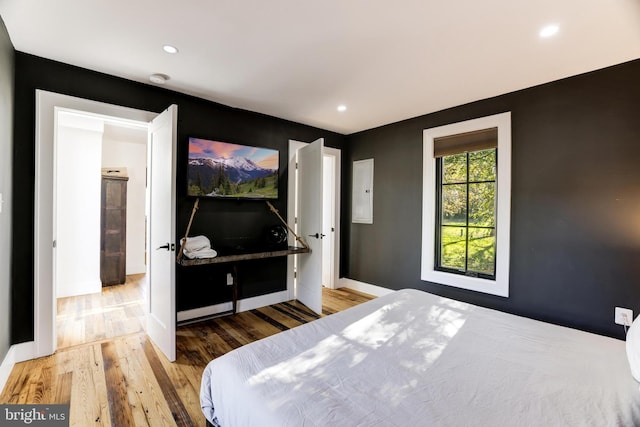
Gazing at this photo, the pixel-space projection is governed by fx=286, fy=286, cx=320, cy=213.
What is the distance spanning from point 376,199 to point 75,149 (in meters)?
4.34

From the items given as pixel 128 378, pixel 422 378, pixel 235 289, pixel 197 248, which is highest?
pixel 197 248

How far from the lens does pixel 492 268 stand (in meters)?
3.09

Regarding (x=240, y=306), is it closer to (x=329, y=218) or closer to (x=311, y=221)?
(x=311, y=221)

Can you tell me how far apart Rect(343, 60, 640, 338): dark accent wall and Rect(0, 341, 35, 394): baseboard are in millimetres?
3991

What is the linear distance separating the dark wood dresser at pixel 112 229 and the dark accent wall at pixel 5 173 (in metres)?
2.44

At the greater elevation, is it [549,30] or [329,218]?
[549,30]

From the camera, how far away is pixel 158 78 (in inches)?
102

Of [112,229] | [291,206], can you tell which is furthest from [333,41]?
[112,229]

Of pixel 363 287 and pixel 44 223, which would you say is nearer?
pixel 44 223

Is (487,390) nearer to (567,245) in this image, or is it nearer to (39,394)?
(567,245)

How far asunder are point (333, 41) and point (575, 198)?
2.47 metres

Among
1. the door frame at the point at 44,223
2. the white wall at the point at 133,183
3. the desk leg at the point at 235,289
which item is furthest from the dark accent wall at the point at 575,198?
the white wall at the point at 133,183

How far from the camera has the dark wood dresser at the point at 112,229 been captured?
4.43 m

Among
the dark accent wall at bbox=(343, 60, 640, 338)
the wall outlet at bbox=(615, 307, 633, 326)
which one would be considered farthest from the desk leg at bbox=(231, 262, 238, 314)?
the wall outlet at bbox=(615, 307, 633, 326)
